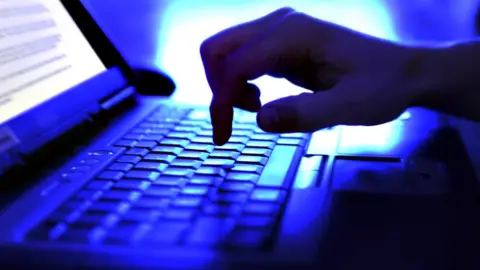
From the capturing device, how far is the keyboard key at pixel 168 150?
0.55m

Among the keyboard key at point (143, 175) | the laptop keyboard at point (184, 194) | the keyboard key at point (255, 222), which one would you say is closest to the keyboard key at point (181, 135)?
the laptop keyboard at point (184, 194)

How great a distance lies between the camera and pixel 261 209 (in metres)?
0.42

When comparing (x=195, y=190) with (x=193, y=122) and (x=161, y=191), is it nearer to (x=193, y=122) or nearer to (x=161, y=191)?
(x=161, y=191)

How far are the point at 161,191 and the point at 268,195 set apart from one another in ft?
0.26

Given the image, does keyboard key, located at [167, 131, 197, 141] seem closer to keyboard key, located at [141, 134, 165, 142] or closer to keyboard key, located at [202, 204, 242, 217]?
keyboard key, located at [141, 134, 165, 142]

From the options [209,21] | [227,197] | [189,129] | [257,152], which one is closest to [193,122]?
[189,129]

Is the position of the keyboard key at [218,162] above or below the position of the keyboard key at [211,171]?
above

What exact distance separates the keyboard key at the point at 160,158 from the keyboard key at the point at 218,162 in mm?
31

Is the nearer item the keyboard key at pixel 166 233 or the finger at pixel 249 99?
the keyboard key at pixel 166 233

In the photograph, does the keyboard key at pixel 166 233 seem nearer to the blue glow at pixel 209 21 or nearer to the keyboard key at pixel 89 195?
the keyboard key at pixel 89 195

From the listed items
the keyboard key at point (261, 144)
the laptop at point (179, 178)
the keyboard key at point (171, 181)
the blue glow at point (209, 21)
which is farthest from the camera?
the blue glow at point (209, 21)

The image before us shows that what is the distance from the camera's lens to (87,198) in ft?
1.45

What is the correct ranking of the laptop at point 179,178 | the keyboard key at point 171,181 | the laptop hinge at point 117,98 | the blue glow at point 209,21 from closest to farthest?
the laptop at point 179,178, the keyboard key at point 171,181, the laptop hinge at point 117,98, the blue glow at point 209,21

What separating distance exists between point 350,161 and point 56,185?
245 millimetres
